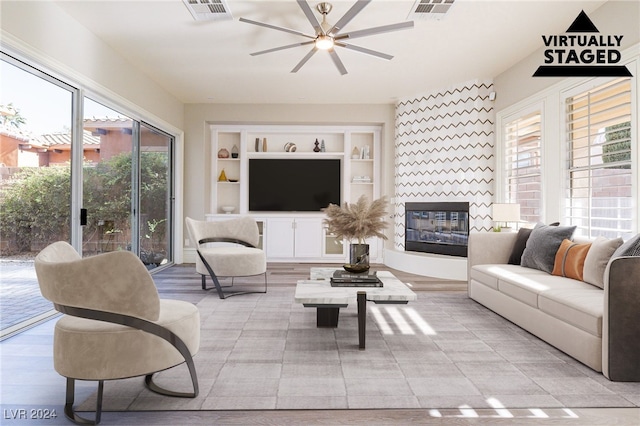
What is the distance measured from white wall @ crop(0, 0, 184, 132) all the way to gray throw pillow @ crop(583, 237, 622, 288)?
4397 mm

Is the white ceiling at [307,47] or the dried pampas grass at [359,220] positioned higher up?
the white ceiling at [307,47]

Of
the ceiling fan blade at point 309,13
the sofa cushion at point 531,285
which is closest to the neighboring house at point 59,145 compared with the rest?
the ceiling fan blade at point 309,13

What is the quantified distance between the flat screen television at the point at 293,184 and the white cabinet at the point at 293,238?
0.26 meters

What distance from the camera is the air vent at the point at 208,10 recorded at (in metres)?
3.27

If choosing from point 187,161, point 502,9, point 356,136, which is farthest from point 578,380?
point 187,161

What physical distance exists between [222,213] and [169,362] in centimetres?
522

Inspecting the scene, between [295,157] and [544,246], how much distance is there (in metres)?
4.37

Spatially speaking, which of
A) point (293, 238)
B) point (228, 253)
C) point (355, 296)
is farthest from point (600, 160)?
point (293, 238)

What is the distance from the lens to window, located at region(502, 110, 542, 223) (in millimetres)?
4527

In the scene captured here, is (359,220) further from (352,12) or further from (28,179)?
(28,179)

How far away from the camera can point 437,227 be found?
580 cm

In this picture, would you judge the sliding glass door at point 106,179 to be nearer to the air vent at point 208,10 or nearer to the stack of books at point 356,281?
the air vent at point 208,10

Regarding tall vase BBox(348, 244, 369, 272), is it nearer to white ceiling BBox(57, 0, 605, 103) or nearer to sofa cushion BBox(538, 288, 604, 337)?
sofa cushion BBox(538, 288, 604, 337)

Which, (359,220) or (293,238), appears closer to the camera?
(359,220)
